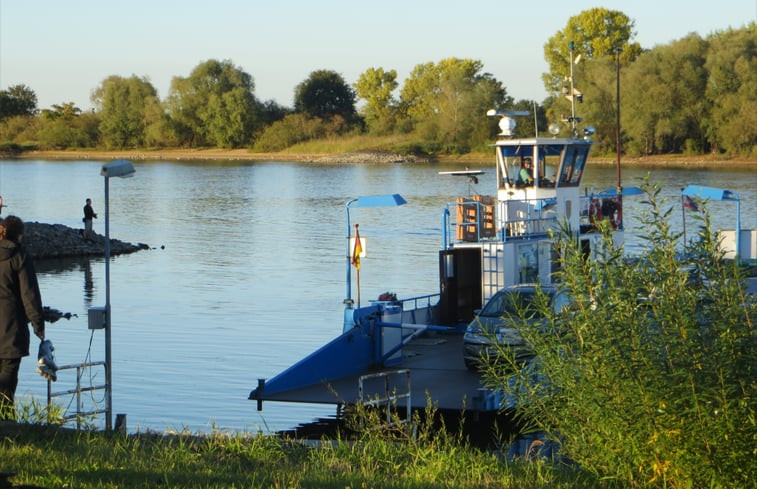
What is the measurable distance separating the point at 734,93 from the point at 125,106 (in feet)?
282

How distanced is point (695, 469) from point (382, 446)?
10.1ft

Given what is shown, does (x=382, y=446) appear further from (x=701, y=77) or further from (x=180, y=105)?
(x=180, y=105)

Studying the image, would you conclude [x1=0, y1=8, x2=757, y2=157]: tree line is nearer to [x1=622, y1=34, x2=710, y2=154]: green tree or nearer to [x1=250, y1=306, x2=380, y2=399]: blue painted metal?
[x1=622, y1=34, x2=710, y2=154]: green tree

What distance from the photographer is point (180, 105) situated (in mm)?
148500

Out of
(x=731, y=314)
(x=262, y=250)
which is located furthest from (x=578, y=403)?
(x=262, y=250)

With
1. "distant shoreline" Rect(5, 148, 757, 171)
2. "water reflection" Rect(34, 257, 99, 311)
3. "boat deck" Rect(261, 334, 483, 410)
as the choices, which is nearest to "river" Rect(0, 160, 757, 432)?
"water reflection" Rect(34, 257, 99, 311)

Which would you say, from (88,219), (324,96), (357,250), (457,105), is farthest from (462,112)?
(357,250)

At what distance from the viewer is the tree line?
10062 centimetres

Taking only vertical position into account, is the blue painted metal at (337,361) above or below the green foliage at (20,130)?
below

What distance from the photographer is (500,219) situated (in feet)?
71.6

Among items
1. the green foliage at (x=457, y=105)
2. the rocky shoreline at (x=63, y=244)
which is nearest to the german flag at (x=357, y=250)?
the rocky shoreline at (x=63, y=244)

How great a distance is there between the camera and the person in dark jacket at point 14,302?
10.6 m

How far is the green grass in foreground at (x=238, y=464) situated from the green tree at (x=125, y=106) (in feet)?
478

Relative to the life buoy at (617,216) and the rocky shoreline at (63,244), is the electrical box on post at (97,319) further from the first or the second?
the rocky shoreline at (63,244)
